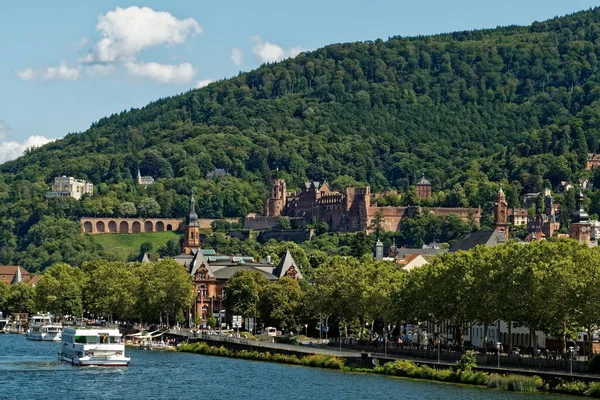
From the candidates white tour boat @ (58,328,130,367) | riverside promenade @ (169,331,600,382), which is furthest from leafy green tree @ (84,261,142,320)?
white tour boat @ (58,328,130,367)

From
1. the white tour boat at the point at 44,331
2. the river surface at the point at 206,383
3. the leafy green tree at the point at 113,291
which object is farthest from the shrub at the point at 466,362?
the white tour boat at the point at 44,331

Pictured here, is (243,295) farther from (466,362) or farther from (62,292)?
(466,362)

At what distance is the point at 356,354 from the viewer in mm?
109250

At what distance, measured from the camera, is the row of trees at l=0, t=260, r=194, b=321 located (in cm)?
15112

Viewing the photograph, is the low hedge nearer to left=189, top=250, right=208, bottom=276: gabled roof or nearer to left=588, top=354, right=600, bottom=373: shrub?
left=588, top=354, right=600, bottom=373: shrub

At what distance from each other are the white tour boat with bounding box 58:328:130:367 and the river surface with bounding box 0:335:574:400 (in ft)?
3.76

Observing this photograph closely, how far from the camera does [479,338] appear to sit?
124875 mm

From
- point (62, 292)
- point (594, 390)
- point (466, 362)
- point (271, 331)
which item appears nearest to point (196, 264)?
point (62, 292)

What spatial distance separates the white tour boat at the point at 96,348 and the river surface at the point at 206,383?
115cm

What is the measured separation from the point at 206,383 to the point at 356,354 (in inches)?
684

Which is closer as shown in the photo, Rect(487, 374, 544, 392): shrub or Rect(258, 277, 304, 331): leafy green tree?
Rect(487, 374, 544, 392): shrub

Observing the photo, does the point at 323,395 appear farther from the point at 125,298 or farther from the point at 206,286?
the point at 206,286

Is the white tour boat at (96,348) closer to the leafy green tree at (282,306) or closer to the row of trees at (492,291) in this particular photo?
the row of trees at (492,291)

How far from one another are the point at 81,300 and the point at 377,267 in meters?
55.7
